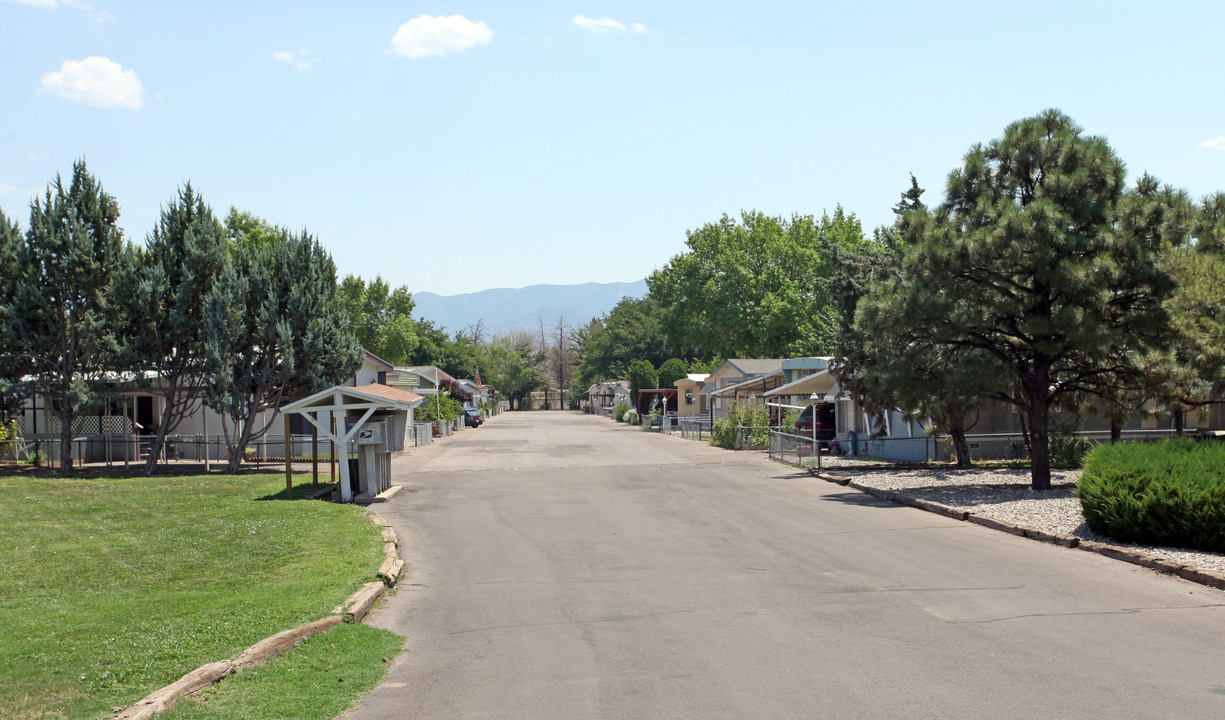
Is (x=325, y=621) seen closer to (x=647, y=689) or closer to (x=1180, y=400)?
(x=647, y=689)

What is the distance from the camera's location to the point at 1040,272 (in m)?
18.6

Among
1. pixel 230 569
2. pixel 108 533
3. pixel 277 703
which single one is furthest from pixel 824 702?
pixel 108 533

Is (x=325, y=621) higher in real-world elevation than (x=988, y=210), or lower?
lower

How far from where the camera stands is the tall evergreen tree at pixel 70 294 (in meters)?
26.7

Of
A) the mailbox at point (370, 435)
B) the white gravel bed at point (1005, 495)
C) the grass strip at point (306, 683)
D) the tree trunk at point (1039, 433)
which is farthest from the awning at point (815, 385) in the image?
the grass strip at point (306, 683)

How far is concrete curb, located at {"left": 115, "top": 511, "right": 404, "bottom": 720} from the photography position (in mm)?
6205

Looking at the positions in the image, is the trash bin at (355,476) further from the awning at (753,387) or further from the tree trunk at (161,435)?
the awning at (753,387)

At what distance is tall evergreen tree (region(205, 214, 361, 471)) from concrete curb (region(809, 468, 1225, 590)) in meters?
16.8

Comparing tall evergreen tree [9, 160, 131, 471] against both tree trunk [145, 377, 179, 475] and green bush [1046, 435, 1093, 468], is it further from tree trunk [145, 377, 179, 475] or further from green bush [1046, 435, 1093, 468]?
green bush [1046, 435, 1093, 468]

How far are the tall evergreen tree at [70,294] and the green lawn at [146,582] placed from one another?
7268 mm

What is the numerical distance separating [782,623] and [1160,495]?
680 centimetres

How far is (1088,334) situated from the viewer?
58.2ft

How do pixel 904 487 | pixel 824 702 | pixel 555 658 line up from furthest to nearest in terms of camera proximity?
pixel 904 487 → pixel 555 658 → pixel 824 702

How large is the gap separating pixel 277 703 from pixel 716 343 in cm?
6697
